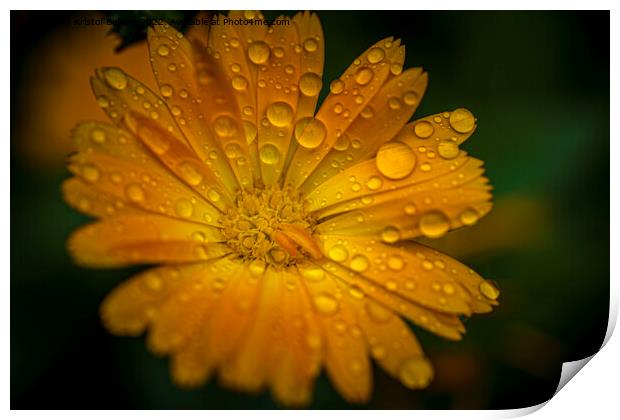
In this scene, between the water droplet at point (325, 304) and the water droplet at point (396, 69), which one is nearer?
the water droplet at point (325, 304)

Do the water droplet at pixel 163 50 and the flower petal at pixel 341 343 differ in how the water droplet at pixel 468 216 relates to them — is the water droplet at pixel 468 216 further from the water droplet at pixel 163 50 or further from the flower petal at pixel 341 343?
the water droplet at pixel 163 50

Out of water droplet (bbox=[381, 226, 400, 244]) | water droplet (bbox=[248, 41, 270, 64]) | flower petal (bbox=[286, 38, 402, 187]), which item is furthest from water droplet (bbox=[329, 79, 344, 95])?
water droplet (bbox=[381, 226, 400, 244])

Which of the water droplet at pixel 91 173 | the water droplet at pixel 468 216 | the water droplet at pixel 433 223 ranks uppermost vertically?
the water droplet at pixel 468 216

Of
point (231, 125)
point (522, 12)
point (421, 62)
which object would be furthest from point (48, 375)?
point (522, 12)

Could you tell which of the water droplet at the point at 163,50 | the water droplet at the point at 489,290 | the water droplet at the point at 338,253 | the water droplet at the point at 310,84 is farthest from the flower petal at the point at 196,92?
the water droplet at the point at 489,290

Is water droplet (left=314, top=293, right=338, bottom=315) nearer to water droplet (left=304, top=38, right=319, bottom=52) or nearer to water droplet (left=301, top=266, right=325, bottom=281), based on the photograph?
water droplet (left=301, top=266, right=325, bottom=281)

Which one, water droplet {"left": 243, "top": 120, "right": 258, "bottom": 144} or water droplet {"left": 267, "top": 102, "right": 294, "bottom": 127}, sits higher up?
water droplet {"left": 267, "top": 102, "right": 294, "bottom": 127}

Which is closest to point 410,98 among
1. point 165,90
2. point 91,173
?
point 165,90
